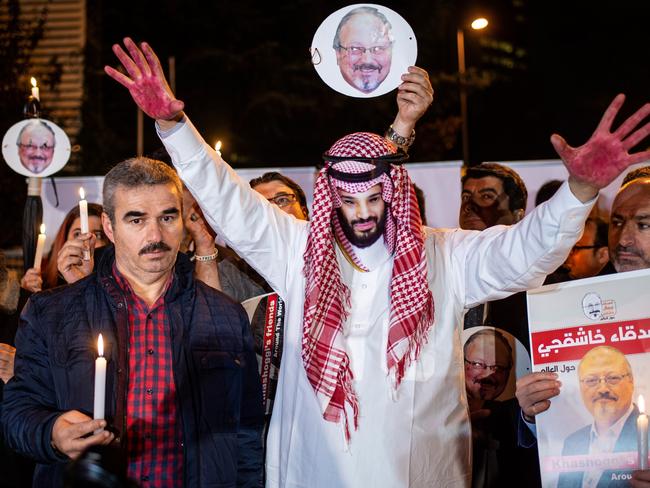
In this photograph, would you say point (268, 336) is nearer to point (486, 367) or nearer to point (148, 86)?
point (486, 367)

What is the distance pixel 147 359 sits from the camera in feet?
12.3

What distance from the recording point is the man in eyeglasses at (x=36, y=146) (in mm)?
6238

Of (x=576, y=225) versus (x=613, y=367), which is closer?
(x=576, y=225)

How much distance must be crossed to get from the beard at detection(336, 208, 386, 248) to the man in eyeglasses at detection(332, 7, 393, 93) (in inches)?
29.9

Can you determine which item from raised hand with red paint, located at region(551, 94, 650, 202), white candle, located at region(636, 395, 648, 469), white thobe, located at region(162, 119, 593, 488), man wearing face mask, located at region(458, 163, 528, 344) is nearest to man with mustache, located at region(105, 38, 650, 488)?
white thobe, located at region(162, 119, 593, 488)

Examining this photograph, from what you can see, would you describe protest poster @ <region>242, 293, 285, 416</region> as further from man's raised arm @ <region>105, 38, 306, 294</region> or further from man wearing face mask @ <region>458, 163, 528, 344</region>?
man wearing face mask @ <region>458, 163, 528, 344</region>

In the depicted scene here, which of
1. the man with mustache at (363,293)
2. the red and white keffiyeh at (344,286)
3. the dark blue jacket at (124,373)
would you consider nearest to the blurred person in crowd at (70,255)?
the dark blue jacket at (124,373)

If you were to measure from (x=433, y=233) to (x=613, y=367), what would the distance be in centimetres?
99

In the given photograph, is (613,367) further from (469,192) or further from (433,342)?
(469,192)

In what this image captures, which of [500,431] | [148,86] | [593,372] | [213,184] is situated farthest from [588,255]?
[148,86]

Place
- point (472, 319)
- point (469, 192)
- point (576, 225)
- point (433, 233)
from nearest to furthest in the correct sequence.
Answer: point (576, 225) → point (433, 233) → point (472, 319) → point (469, 192)

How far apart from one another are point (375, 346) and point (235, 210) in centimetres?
83

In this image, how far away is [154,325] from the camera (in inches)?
151

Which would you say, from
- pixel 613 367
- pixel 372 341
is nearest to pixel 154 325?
pixel 372 341
